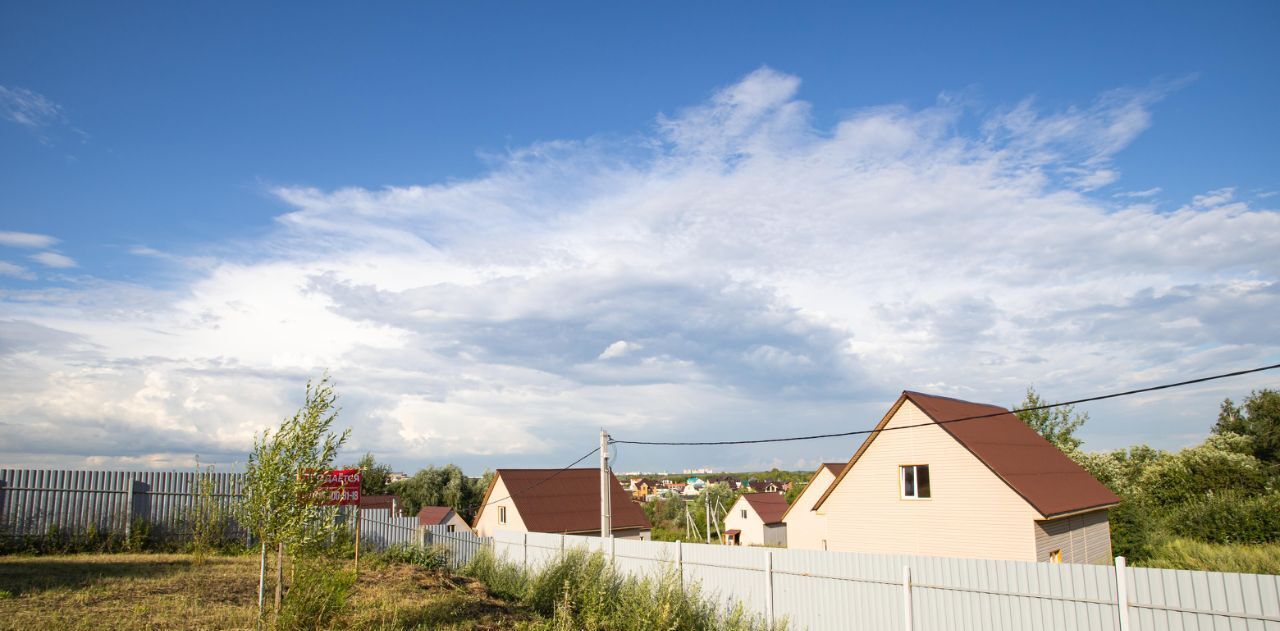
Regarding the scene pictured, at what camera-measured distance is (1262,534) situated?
23328 mm

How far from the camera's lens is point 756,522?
65.4m

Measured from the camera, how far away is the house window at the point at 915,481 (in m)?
21.8

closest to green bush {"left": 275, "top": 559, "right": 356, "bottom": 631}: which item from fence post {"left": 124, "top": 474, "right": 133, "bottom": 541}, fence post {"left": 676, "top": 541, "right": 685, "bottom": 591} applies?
fence post {"left": 676, "top": 541, "right": 685, "bottom": 591}

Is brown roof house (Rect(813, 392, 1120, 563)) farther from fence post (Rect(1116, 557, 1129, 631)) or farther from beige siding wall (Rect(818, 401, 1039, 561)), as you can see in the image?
fence post (Rect(1116, 557, 1129, 631))

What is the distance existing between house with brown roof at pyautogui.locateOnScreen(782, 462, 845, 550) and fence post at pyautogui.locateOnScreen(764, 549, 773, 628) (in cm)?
3058

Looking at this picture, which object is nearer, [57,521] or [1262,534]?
[57,521]

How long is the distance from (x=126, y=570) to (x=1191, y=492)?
132ft

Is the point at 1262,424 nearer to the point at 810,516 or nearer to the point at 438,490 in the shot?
the point at 810,516

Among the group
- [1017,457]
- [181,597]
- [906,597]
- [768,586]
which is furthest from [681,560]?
[1017,457]

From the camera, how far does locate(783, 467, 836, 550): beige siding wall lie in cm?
4350

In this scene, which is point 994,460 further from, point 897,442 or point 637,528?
point 637,528

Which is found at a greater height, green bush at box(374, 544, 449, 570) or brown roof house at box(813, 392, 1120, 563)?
brown roof house at box(813, 392, 1120, 563)

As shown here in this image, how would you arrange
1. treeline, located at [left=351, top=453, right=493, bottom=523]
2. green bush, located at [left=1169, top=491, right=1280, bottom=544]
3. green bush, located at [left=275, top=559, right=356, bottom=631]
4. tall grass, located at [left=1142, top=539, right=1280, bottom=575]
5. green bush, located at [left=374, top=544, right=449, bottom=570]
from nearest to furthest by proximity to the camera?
green bush, located at [left=275, top=559, right=356, bottom=631], tall grass, located at [left=1142, top=539, right=1280, bottom=575], green bush, located at [left=374, top=544, right=449, bottom=570], green bush, located at [left=1169, top=491, right=1280, bottom=544], treeline, located at [left=351, top=453, right=493, bottom=523]

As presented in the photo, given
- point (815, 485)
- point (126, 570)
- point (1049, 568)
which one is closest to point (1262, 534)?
point (1049, 568)
